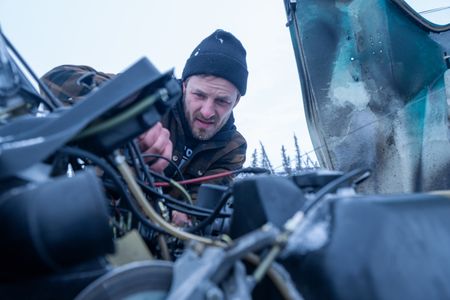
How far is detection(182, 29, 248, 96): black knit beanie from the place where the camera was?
8.62 feet

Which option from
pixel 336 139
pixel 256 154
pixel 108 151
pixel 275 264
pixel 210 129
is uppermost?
pixel 108 151

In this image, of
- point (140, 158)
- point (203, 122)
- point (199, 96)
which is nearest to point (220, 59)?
point (199, 96)

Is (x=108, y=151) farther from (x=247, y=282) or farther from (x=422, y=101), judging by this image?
(x=422, y=101)

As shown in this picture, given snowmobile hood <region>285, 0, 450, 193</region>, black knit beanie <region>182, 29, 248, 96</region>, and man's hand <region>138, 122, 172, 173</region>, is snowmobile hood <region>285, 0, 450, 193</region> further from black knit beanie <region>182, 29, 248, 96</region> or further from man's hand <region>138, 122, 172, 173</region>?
man's hand <region>138, 122, 172, 173</region>

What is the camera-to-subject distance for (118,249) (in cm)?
69

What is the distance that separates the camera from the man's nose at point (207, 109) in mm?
2595

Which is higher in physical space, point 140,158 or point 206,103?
point 140,158

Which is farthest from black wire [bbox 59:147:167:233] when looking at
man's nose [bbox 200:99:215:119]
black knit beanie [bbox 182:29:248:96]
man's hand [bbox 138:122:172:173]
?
black knit beanie [bbox 182:29:248:96]

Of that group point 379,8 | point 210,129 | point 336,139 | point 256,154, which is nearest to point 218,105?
point 210,129

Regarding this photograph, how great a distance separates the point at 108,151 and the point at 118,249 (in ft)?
0.61

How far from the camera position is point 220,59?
8.64 feet

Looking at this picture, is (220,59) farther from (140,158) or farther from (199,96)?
(140,158)

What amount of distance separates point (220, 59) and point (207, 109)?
361 millimetres

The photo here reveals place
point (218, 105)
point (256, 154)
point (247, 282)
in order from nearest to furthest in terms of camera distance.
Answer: point (247, 282) < point (218, 105) < point (256, 154)
